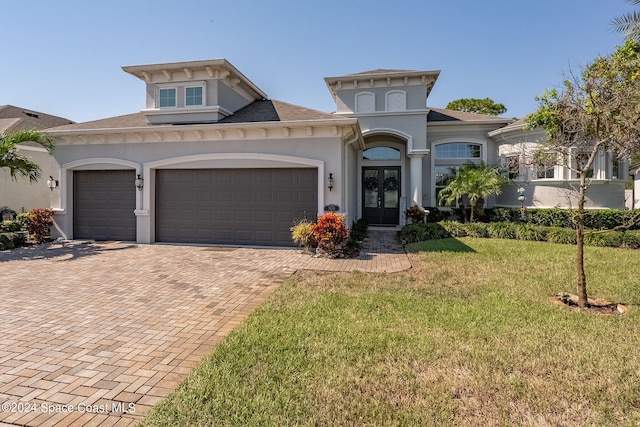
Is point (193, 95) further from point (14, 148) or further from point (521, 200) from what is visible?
point (521, 200)

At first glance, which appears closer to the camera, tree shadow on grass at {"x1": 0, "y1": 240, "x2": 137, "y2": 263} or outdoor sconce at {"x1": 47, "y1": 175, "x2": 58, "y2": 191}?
tree shadow on grass at {"x1": 0, "y1": 240, "x2": 137, "y2": 263}

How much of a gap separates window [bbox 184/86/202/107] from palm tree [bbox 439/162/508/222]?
1034cm

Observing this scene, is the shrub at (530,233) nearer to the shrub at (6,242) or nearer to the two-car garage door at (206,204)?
the two-car garage door at (206,204)

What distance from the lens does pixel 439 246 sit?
32.7 feet

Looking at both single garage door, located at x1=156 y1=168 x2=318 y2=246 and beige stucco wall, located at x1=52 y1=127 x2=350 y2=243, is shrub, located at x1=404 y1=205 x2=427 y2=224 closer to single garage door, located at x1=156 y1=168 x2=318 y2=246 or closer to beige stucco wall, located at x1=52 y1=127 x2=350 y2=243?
beige stucco wall, located at x1=52 y1=127 x2=350 y2=243

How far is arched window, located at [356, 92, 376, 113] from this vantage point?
1480 cm

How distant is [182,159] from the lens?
10.7m

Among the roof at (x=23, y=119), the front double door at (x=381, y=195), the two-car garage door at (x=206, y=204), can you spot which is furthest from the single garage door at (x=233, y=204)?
the roof at (x=23, y=119)

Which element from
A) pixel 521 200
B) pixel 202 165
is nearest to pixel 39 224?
pixel 202 165

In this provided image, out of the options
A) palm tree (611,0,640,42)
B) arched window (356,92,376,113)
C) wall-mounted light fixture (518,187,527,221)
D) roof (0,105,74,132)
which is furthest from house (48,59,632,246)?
roof (0,105,74,132)

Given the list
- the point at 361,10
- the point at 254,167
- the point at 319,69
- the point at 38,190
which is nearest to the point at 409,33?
the point at 361,10

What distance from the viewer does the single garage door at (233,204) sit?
402 inches

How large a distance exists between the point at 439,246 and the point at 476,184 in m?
4.83

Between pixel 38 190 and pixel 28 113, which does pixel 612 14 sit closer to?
pixel 38 190
